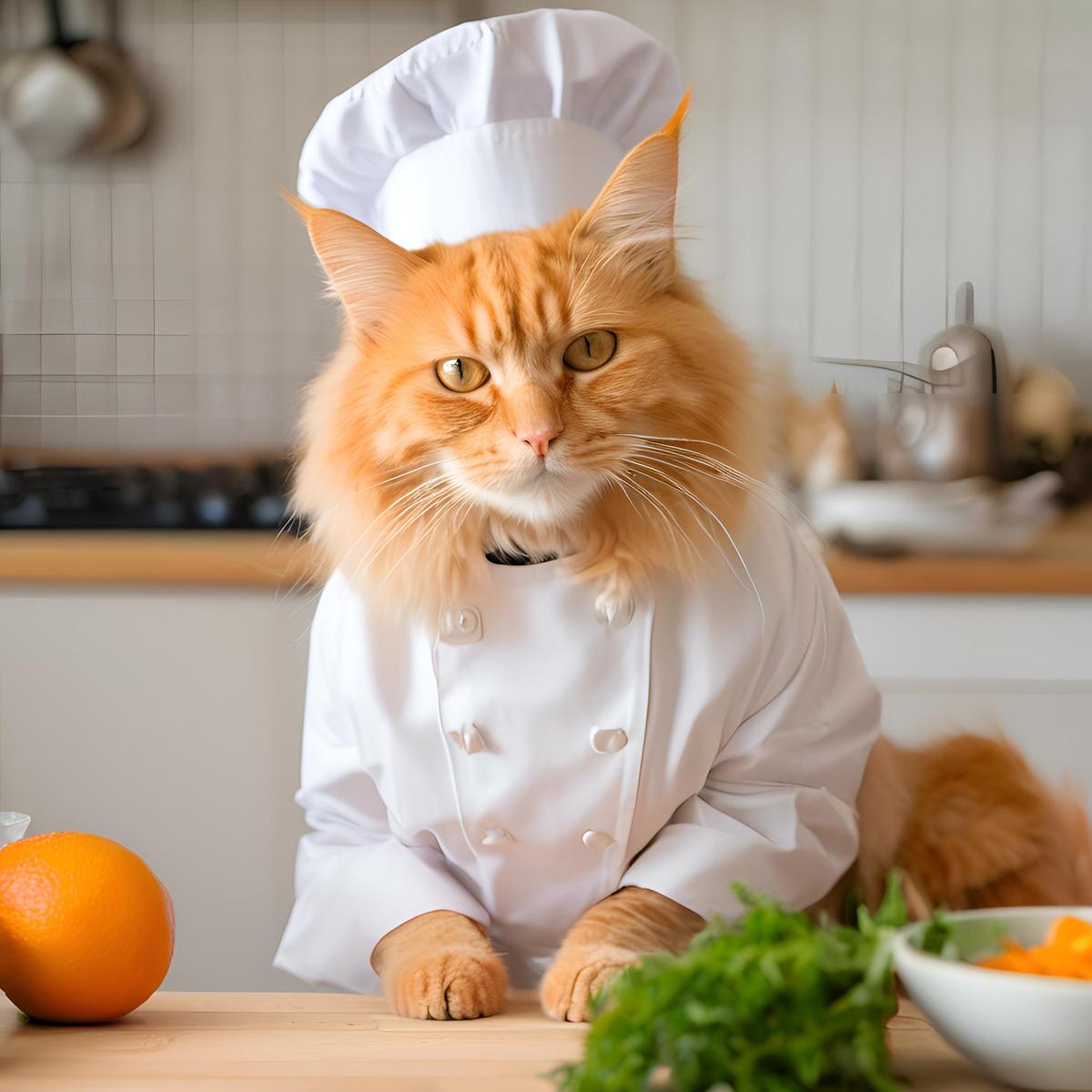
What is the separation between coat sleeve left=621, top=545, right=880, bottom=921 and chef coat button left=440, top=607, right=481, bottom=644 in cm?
22

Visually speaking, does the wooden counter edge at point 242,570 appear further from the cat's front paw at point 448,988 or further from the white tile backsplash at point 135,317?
the cat's front paw at point 448,988

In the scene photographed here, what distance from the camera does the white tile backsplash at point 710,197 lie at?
2.76m

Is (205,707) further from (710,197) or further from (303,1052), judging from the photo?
(710,197)

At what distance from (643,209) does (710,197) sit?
187 cm

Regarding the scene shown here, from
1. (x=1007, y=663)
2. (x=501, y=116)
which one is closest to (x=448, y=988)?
(x=501, y=116)

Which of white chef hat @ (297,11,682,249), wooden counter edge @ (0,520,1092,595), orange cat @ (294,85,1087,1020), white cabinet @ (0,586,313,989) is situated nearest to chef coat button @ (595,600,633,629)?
orange cat @ (294,85,1087,1020)

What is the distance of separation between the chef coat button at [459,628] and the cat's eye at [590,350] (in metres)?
0.22

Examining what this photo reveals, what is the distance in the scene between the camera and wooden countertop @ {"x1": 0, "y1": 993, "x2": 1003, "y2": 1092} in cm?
68

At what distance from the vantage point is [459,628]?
1.01 metres

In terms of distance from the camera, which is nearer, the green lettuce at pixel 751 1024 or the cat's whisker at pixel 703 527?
the green lettuce at pixel 751 1024

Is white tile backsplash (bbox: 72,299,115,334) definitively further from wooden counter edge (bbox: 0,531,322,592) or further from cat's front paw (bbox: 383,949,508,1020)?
cat's front paw (bbox: 383,949,508,1020)

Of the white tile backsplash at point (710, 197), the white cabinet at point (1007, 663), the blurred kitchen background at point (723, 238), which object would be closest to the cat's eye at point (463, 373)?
the white cabinet at point (1007, 663)

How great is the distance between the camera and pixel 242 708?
195 centimetres

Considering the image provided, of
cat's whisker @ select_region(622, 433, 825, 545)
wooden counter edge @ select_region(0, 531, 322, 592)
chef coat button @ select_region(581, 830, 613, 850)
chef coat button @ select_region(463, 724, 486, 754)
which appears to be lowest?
chef coat button @ select_region(581, 830, 613, 850)
